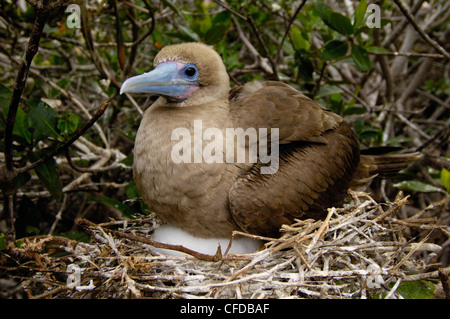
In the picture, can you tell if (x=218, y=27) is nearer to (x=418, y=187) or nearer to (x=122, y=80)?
(x=122, y=80)

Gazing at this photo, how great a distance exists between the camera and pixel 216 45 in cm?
300

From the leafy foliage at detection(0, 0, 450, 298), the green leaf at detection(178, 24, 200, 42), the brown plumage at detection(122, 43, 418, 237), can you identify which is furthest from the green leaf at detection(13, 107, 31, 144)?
the green leaf at detection(178, 24, 200, 42)

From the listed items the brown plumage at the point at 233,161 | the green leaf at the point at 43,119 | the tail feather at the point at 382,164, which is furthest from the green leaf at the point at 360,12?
the green leaf at the point at 43,119

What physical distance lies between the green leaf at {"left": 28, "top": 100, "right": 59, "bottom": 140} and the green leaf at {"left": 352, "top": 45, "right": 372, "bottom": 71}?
6.49 ft

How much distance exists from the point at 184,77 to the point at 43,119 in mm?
854

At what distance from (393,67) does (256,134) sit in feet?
7.33

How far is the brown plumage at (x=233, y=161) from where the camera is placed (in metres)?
1.88

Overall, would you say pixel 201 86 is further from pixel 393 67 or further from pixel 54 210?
pixel 393 67

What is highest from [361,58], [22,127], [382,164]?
[361,58]

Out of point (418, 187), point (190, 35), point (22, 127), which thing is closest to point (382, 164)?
point (418, 187)

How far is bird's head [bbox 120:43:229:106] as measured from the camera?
195 centimetres

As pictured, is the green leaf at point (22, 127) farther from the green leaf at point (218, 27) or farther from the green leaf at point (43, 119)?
the green leaf at point (218, 27)

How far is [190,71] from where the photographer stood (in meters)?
2.08

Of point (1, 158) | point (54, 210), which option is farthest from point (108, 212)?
point (1, 158)
